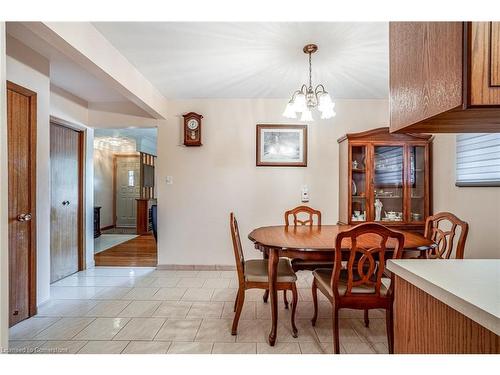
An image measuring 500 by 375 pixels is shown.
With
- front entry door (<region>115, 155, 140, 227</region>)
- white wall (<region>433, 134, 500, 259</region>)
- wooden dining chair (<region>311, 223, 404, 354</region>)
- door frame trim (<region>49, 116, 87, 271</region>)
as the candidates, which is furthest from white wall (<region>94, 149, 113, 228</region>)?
white wall (<region>433, 134, 500, 259</region>)

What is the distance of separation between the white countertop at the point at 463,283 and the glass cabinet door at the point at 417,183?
7.96 ft

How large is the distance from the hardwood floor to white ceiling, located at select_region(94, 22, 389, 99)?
254cm

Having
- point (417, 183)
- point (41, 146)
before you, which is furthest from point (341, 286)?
point (41, 146)

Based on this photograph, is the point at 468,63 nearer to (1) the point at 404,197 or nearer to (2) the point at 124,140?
(1) the point at 404,197

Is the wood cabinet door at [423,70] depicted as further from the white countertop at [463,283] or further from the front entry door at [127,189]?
the front entry door at [127,189]

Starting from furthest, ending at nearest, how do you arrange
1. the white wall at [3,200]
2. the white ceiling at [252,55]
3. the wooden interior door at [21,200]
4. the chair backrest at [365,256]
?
the wooden interior door at [21,200] < the white ceiling at [252,55] < the chair backrest at [365,256] < the white wall at [3,200]

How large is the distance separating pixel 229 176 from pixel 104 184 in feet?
17.5

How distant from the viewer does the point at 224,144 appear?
3555 millimetres

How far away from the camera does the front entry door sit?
7473mm

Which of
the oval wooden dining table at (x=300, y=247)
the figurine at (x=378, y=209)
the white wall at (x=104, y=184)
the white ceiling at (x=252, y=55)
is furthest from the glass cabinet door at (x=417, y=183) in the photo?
the white wall at (x=104, y=184)

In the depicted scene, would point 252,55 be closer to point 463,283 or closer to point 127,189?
point 463,283

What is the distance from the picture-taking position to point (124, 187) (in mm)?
7566

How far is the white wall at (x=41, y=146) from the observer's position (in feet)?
7.37

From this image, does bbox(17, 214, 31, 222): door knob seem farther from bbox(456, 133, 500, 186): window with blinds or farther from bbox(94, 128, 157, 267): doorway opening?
bbox(456, 133, 500, 186): window with blinds
